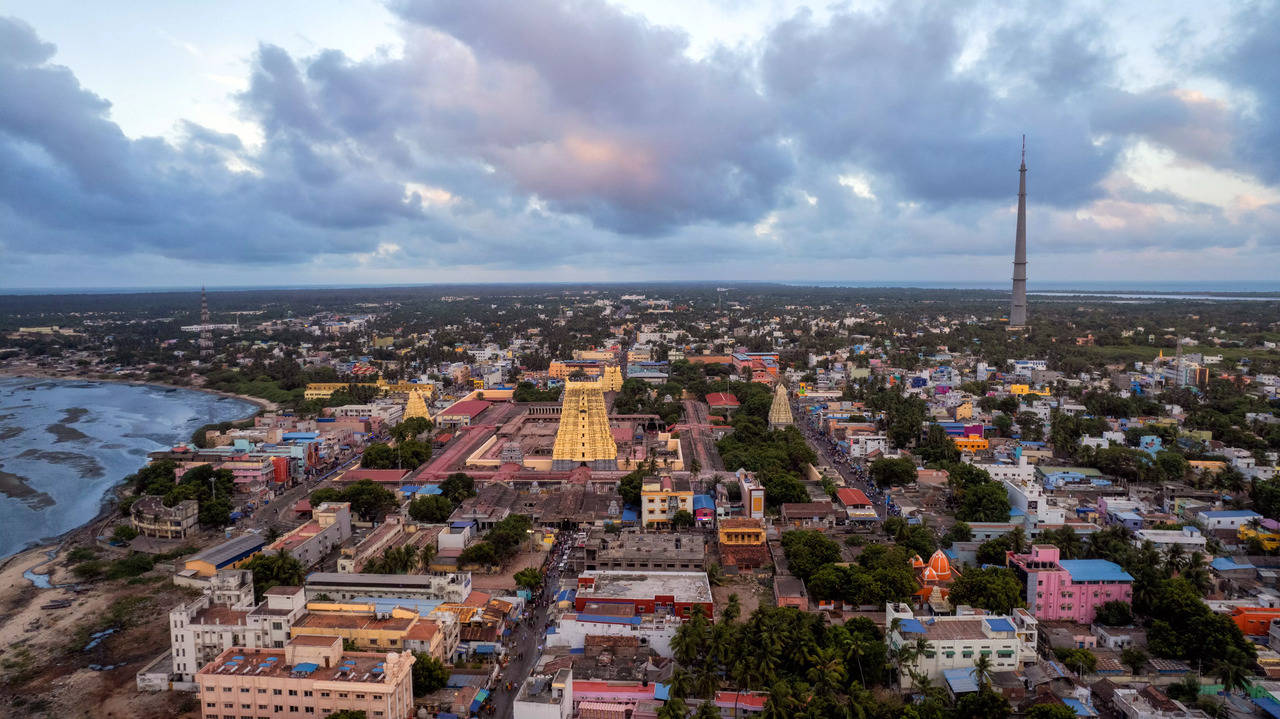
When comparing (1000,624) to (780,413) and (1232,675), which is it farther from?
(780,413)

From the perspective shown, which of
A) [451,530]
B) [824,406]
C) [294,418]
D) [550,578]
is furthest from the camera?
[824,406]

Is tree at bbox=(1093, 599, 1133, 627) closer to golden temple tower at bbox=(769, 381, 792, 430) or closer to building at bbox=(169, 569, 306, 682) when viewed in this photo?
building at bbox=(169, 569, 306, 682)

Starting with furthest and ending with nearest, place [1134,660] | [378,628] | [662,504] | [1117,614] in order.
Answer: [662,504] → [1117,614] → [378,628] → [1134,660]

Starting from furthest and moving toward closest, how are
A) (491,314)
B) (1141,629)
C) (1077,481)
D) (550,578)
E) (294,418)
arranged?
(491,314), (294,418), (1077,481), (550,578), (1141,629)

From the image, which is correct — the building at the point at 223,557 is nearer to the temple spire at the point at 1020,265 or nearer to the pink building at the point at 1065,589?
the pink building at the point at 1065,589

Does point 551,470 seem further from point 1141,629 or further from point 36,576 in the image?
point 1141,629

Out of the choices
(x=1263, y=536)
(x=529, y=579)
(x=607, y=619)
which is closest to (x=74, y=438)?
(x=529, y=579)

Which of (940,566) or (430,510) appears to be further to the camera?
(430,510)

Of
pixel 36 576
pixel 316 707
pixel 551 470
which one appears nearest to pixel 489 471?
pixel 551 470
